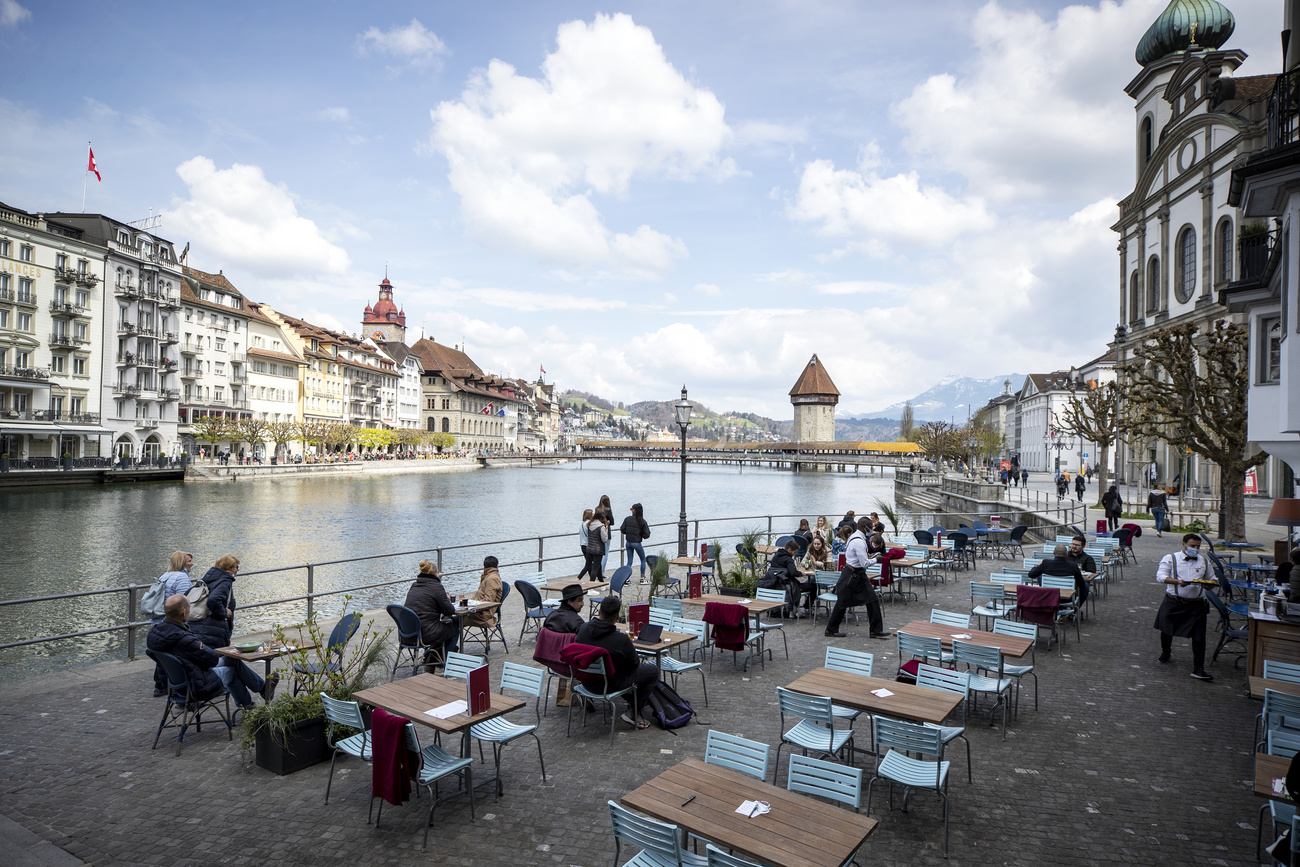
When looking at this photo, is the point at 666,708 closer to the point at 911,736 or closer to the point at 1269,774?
the point at 911,736

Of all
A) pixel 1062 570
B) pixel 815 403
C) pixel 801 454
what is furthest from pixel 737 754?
pixel 815 403

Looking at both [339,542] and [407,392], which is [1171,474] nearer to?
[339,542]

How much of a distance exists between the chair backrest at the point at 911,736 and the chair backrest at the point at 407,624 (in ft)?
17.0

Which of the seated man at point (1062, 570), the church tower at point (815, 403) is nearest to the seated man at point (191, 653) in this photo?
the seated man at point (1062, 570)

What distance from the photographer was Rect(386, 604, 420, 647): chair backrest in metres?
8.30

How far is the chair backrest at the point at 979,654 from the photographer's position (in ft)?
23.4

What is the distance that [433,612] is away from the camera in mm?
8359

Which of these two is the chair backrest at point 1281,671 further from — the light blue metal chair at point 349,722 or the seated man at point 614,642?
the light blue metal chair at point 349,722

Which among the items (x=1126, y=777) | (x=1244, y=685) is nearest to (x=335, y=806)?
(x=1126, y=777)

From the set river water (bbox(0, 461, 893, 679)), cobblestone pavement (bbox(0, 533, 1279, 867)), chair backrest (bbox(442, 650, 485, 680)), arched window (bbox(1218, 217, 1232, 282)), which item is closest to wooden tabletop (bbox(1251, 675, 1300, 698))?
cobblestone pavement (bbox(0, 533, 1279, 867))

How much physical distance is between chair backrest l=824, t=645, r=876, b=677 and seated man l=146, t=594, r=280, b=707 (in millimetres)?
5162

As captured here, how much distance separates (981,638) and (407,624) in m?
6.33

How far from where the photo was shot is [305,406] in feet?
286

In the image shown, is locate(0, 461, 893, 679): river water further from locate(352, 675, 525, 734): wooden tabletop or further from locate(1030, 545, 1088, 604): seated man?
locate(352, 675, 525, 734): wooden tabletop
